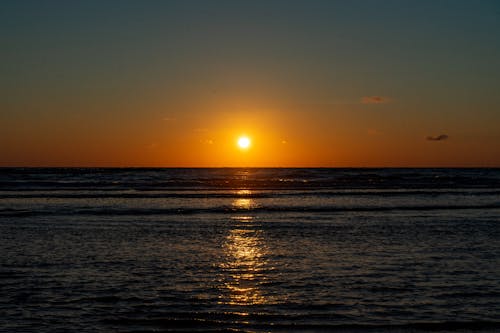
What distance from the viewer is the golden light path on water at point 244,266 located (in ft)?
39.8

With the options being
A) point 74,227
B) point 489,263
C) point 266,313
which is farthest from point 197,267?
point 74,227

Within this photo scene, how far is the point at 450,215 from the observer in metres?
28.8

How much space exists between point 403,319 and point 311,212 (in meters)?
20.5

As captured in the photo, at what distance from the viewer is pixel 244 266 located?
50.5 feet

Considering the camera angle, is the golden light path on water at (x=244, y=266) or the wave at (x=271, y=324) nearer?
the wave at (x=271, y=324)

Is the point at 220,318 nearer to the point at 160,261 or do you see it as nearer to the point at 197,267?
the point at 197,267

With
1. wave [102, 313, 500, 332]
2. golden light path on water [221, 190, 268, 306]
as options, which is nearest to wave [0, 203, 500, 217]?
golden light path on water [221, 190, 268, 306]

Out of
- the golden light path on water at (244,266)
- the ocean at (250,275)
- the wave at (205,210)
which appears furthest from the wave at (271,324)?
the wave at (205,210)

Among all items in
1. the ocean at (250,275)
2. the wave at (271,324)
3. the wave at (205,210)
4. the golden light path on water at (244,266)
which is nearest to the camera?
the wave at (271,324)

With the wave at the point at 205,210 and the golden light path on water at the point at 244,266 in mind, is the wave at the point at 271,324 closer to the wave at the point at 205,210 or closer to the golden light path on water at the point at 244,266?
the golden light path on water at the point at 244,266

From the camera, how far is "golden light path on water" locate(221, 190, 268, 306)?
12138mm

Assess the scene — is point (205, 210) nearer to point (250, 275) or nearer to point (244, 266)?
point (244, 266)

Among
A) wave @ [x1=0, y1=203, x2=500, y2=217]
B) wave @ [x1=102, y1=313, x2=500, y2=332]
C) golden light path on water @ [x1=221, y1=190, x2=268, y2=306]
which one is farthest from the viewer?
wave @ [x1=0, y1=203, x2=500, y2=217]

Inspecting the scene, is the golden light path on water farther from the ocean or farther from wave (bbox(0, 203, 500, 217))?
wave (bbox(0, 203, 500, 217))
